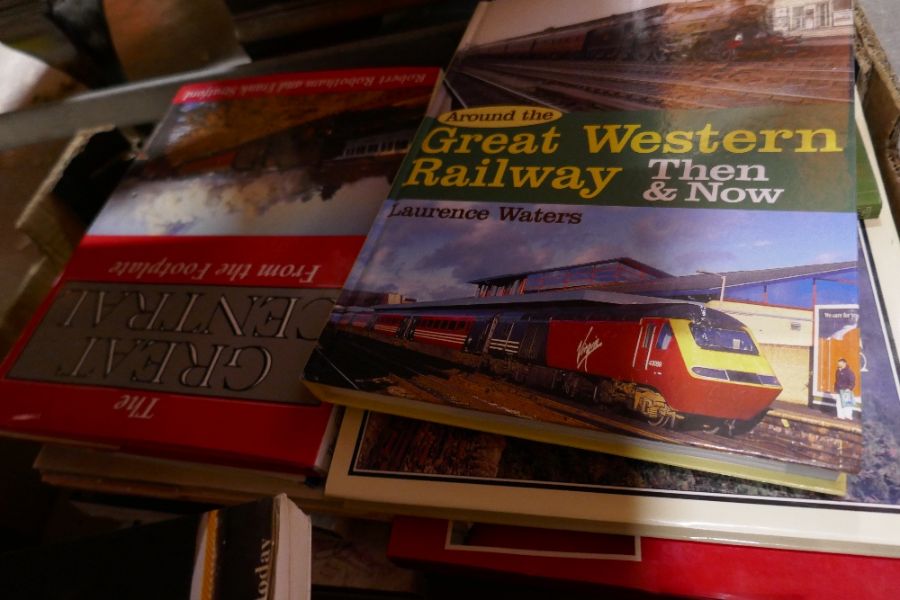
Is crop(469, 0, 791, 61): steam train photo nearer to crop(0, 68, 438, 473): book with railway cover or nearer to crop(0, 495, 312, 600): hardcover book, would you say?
crop(0, 68, 438, 473): book with railway cover

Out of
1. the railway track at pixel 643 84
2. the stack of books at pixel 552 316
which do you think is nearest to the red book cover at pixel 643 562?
the stack of books at pixel 552 316

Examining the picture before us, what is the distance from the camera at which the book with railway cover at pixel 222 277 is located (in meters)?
0.51

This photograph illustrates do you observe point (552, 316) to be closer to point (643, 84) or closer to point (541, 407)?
point (541, 407)

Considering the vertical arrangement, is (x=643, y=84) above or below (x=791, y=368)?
above

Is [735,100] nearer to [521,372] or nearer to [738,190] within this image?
[738,190]

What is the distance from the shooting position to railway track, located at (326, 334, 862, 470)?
1.19ft

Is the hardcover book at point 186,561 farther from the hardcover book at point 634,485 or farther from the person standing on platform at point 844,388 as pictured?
the person standing on platform at point 844,388

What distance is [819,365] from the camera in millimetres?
382

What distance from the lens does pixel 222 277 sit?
59cm

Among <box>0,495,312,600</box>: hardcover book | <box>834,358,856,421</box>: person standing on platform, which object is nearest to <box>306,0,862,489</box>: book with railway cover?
<box>834,358,856,421</box>: person standing on platform

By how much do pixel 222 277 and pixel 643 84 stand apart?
44 centimetres

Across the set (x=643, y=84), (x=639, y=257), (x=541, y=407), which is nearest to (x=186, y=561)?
(x=541, y=407)

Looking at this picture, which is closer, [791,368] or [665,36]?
[791,368]

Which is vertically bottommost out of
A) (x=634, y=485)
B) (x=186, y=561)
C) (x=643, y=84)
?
(x=186, y=561)
